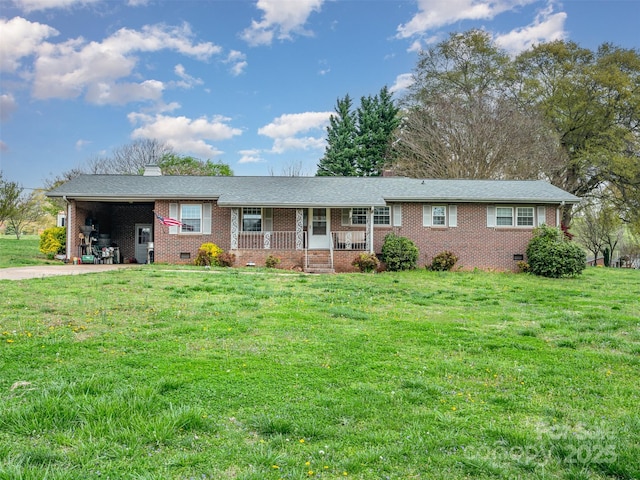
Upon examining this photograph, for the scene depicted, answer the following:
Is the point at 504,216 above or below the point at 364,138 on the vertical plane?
below

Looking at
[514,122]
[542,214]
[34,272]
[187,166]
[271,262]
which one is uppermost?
[514,122]

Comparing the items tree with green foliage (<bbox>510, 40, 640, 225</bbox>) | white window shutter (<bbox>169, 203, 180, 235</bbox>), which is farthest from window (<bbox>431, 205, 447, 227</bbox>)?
tree with green foliage (<bbox>510, 40, 640, 225</bbox>)

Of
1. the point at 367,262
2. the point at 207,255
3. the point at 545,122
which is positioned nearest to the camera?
the point at 367,262

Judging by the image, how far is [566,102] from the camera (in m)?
29.9

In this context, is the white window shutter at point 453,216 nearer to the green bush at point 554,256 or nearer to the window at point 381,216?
the window at point 381,216

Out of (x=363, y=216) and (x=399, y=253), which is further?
(x=363, y=216)

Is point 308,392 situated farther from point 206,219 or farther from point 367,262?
point 206,219

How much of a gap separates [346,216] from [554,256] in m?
8.49

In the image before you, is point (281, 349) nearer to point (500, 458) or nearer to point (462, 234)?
point (500, 458)

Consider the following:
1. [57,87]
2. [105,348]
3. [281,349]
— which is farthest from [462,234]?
[57,87]

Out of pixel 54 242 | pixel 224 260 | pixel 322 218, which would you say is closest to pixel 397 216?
pixel 322 218

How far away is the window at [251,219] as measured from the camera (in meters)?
18.7

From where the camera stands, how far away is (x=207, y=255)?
56.6ft

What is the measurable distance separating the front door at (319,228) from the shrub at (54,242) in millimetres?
11142
